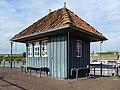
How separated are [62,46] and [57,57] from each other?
3.26ft

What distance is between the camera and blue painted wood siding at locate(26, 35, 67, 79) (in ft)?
43.9

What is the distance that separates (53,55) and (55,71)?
123cm

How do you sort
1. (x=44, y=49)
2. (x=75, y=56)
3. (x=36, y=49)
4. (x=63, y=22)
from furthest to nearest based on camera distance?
(x=36, y=49)
(x=44, y=49)
(x=75, y=56)
(x=63, y=22)

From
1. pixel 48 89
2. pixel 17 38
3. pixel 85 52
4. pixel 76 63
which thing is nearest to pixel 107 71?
pixel 85 52

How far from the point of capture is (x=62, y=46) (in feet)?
44.5

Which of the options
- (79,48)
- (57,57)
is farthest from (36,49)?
(79,48)

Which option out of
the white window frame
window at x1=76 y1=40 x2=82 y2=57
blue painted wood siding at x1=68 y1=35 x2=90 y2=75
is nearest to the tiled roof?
blue painted wood siding at x1=68 y1=35 x2=90 y2=75

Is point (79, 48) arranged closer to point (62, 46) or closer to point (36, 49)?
point (62, 46)

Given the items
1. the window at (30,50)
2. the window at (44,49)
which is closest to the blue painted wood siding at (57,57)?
the window at (44,49)

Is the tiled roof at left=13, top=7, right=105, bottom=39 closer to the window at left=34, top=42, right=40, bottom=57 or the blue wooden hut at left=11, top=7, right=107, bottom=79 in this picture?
the blue wooden hut at left=11, top=7, right=107, bottom=79

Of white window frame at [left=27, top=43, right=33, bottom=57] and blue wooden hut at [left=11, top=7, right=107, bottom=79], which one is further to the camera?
white window frame at [left=27, top=43, right=33, bottom=57]

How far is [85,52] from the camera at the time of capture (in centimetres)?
1605

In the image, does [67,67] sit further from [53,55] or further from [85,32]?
[85,32]

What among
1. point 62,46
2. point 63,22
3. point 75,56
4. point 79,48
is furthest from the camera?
point 79,48
